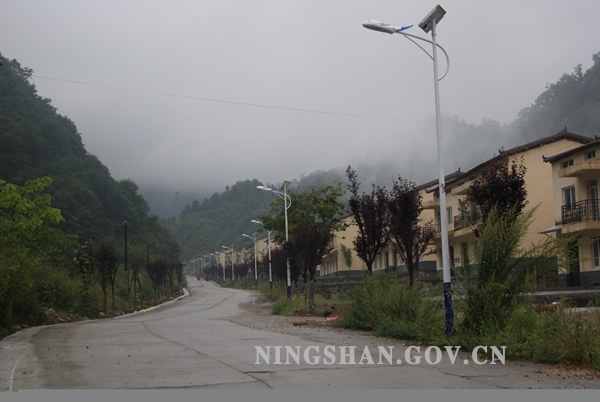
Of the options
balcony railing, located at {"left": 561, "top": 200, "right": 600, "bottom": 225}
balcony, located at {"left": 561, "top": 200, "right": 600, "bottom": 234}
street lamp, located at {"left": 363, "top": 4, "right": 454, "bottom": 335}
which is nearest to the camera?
street lamp, located at {"left": 363, "top": 4, "right": 454, "bottom": 335}

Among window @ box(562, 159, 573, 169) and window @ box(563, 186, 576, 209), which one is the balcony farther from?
window @ box(562, 159, 573, 169)

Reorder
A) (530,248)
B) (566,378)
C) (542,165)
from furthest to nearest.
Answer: (542,165) < (530,248) < (566,378)

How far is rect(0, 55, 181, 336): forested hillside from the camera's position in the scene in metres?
21.6

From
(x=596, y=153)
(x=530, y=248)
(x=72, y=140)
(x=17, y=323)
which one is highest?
(x=72, y=140)

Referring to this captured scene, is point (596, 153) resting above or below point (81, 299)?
above

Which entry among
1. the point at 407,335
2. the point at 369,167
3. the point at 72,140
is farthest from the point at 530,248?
the point at 369,167

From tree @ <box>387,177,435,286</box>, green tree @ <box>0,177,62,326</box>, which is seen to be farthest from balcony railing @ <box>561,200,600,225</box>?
green tree @ <box>0,177,62,326</box>

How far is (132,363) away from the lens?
10883 millimetres

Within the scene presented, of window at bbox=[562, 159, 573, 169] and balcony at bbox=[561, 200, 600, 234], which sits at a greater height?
window at bbox=[562, 159, 573, 169]

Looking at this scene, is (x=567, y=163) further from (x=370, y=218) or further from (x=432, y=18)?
(x=432, y=18)

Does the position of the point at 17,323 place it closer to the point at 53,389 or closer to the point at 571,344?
the point at 53,389

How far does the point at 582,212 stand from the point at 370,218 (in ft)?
50.6

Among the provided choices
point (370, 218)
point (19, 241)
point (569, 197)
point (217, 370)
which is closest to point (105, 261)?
point (19, 241)

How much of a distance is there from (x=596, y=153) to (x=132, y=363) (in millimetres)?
27013
